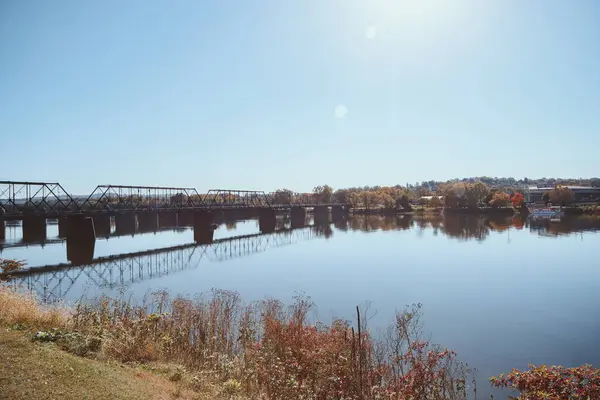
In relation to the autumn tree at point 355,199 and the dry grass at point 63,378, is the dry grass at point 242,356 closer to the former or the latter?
the dry grass at point 63,378

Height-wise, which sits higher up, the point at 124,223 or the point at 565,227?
the point at 124,223

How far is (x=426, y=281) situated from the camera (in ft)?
103

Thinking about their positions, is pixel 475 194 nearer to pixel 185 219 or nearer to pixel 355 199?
pixel 355 199

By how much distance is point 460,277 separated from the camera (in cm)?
3309

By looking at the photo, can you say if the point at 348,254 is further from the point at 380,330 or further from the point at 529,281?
the point at 380,330

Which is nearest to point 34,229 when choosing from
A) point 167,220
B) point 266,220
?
point 167,220

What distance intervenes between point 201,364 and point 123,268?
27.9m

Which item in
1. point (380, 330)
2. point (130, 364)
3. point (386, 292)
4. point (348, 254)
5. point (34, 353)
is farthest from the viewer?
point (348, 254)

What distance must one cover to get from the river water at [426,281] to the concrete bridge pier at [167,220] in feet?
149

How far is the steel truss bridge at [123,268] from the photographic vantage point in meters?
29.5

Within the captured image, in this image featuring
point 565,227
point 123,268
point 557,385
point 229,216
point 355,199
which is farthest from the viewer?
point 355,199

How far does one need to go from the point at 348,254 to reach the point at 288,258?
750cm

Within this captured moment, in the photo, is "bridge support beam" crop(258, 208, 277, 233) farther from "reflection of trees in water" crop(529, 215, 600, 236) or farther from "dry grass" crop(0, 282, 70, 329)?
"dry grass" crop(0, 282, 70, 329)

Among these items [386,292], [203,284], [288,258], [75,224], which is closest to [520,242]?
[288,258]
